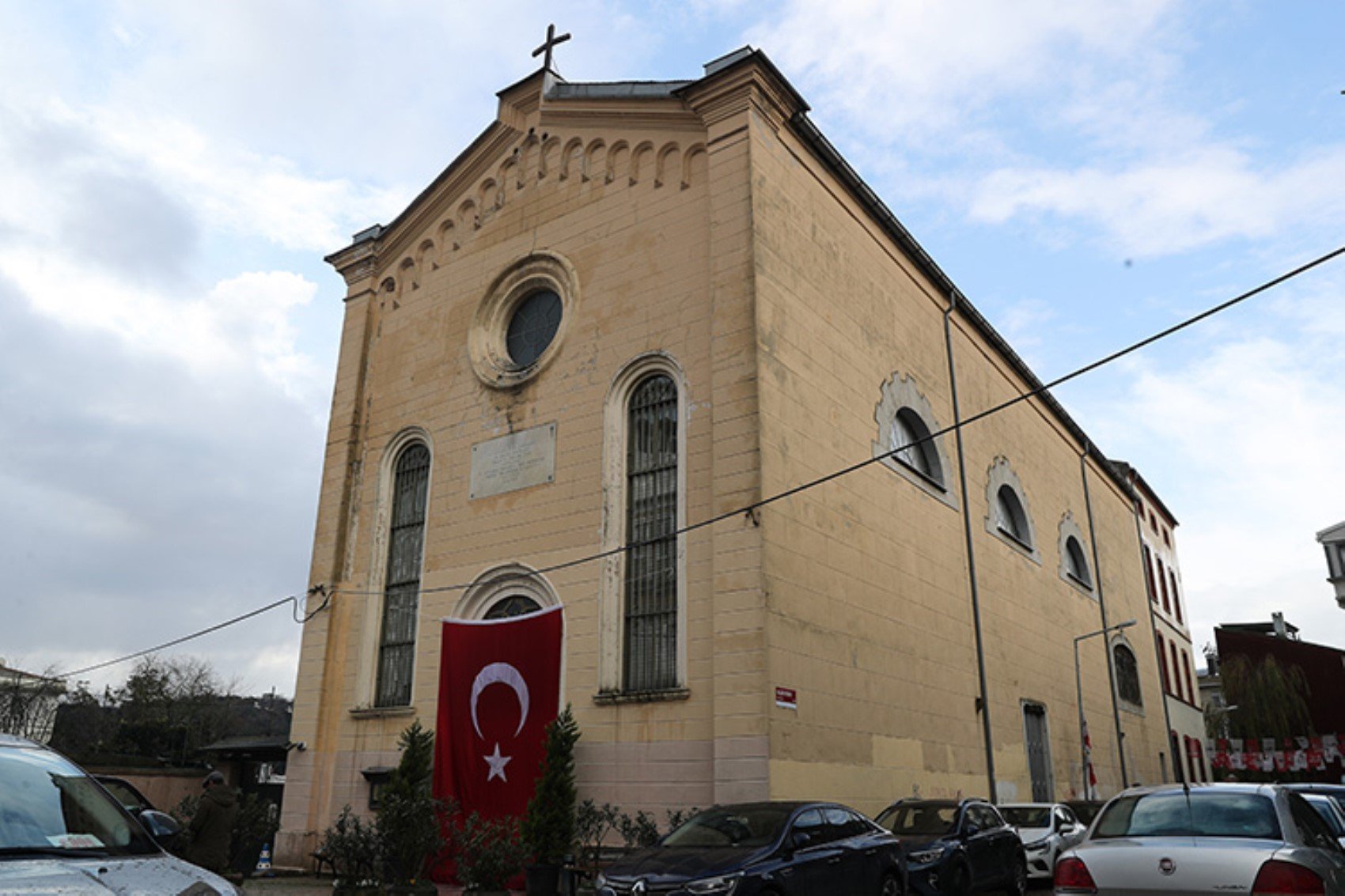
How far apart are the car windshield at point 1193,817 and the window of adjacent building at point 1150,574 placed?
33984mm

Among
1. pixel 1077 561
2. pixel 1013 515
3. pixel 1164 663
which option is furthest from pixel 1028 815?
pixel 1164 663

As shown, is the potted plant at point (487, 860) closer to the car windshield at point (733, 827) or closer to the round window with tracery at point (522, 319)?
the car windshield at point (733, 827)

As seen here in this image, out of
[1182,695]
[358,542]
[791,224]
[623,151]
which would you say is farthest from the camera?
[1182,695]

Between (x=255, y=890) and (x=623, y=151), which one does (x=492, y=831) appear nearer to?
(x=255, y=890)

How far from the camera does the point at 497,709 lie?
1593 cm

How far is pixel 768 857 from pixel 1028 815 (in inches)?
335

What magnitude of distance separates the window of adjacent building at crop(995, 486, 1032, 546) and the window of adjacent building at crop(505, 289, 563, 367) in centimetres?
1309

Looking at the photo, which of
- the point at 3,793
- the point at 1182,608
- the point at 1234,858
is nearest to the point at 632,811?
the point at 1234,858

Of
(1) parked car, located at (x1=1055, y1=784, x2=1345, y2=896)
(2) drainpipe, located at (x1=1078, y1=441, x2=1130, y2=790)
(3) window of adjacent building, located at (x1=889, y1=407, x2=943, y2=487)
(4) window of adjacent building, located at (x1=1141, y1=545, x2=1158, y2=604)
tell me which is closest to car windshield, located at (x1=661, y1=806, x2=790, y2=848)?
(1) parked car, located at (x1=1055, y1=784, x2=1345, y2=896)

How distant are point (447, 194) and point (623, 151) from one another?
15.6 ft

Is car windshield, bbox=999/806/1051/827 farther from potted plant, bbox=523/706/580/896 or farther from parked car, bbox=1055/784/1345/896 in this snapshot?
parked car, bbox=1055/784/1345/896

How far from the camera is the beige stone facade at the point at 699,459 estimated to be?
14242mm

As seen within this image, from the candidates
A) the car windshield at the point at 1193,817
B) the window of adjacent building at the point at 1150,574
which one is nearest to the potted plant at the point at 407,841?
the car windshield at the point at 1193,817

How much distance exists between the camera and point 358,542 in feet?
64.6
